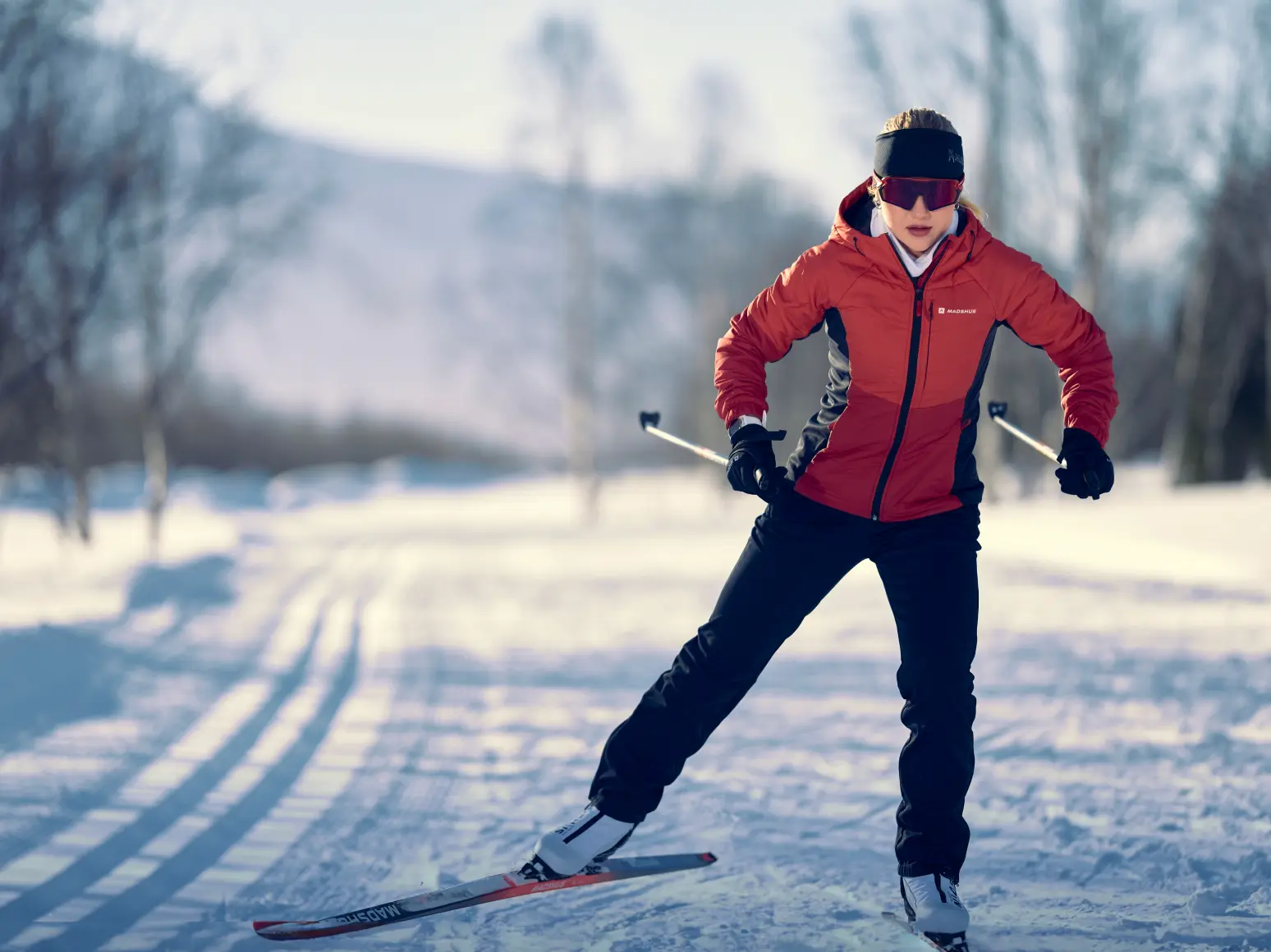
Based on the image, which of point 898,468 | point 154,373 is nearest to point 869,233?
point 898,468

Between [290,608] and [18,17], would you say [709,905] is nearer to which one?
[290,608]

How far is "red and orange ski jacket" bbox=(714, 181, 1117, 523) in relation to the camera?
2.67m

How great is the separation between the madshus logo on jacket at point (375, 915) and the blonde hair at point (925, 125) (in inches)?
78.7

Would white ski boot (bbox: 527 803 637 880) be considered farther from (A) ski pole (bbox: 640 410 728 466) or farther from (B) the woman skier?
(A) ski pole (bbox: 640 410 728 466)

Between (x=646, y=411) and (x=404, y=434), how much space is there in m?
29.9

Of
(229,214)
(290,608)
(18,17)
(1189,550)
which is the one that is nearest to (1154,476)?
(1189,550)

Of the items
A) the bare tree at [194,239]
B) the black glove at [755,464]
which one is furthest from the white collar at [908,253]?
the bare tree at [194,239]

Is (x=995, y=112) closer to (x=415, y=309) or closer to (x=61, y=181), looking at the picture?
(x=61, y=181)

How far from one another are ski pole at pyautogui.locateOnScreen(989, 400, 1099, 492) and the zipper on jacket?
372mm

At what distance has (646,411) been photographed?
3.64 m

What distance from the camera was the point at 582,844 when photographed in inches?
112

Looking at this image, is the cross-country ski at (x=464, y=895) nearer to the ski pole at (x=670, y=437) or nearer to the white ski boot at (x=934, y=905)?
the white ski boot at (x=934, y=905)

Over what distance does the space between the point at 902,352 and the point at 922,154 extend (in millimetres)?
451

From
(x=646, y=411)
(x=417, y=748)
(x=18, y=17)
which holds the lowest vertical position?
(x=417, y=748)
